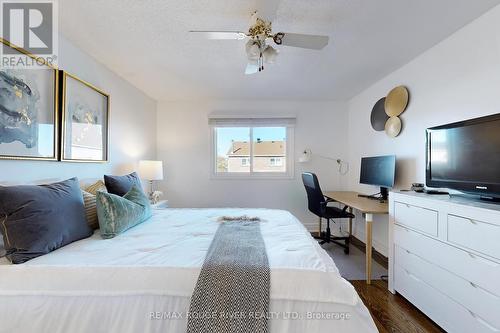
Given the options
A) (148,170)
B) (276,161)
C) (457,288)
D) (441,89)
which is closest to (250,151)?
→ (276,161)

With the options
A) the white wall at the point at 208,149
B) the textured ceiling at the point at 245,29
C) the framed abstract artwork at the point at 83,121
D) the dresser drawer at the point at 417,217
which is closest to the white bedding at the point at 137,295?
the dresser drawer at the point at 417,217

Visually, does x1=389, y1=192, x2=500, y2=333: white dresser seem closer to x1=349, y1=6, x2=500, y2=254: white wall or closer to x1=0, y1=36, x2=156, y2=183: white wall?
x1=349, y1=6, x2=500, y2=254: white wall

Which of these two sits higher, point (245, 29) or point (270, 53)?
point (245, 29)

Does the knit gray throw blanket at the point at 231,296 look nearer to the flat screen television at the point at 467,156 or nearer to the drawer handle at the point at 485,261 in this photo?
the drawer handle at the point at 485,261

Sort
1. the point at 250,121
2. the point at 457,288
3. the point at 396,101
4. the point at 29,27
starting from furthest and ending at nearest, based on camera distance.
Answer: the point at 250,121 < the point at 396,101 < the point at 29,27 < the point at 457,288

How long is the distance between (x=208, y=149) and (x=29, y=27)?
2.55m

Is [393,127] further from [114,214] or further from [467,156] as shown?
[114,214]

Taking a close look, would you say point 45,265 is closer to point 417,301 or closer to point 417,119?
point 417,301

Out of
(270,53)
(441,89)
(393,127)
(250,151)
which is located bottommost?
(250,151)

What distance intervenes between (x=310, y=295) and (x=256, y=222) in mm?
973

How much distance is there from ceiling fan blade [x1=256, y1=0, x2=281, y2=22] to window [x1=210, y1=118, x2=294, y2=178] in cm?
246

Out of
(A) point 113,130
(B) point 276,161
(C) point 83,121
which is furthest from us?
(B) point 276,161

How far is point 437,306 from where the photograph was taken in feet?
5.31

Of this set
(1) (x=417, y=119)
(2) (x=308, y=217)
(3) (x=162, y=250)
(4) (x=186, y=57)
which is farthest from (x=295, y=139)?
(3) (x=162, y=250)
